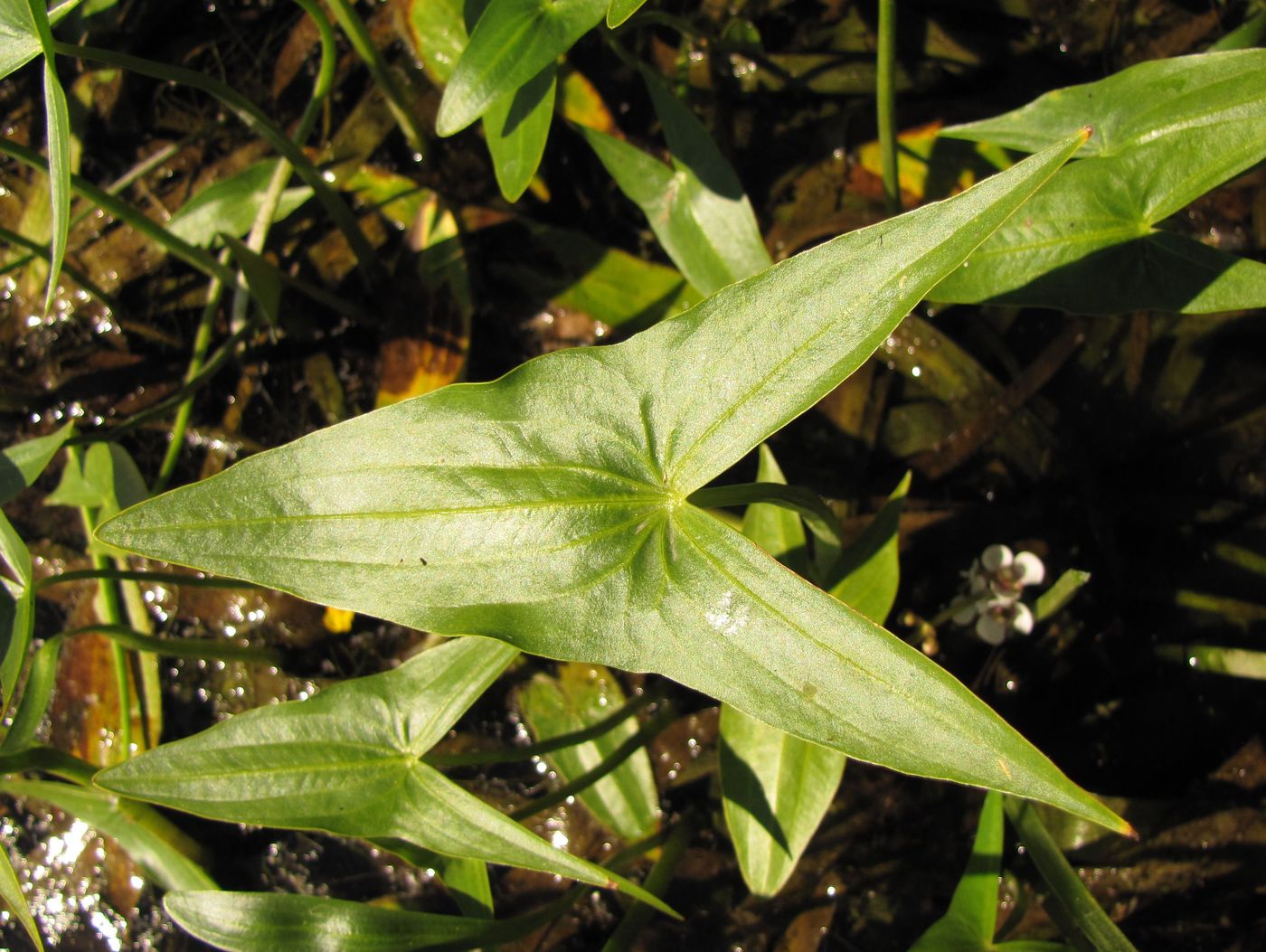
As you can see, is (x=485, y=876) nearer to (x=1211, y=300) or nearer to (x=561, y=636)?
(x=561, y=636)

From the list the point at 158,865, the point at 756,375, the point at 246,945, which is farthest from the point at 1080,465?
the point at 158,865

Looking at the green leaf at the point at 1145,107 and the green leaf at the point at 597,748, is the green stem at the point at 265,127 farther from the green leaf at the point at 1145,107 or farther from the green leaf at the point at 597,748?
the green leaf at the point at 1145,107

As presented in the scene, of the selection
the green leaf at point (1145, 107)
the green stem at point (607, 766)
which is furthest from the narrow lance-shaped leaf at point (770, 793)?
the green leaf at point (1145, 107)

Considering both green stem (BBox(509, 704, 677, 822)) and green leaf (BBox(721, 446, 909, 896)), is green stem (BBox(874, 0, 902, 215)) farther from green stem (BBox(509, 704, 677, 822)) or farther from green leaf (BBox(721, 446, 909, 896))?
green stem (BBox(509, 704, 677, 822))

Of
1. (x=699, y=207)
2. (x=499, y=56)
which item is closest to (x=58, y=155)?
(x=499, y=56)

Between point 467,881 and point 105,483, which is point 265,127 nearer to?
point 105,483
